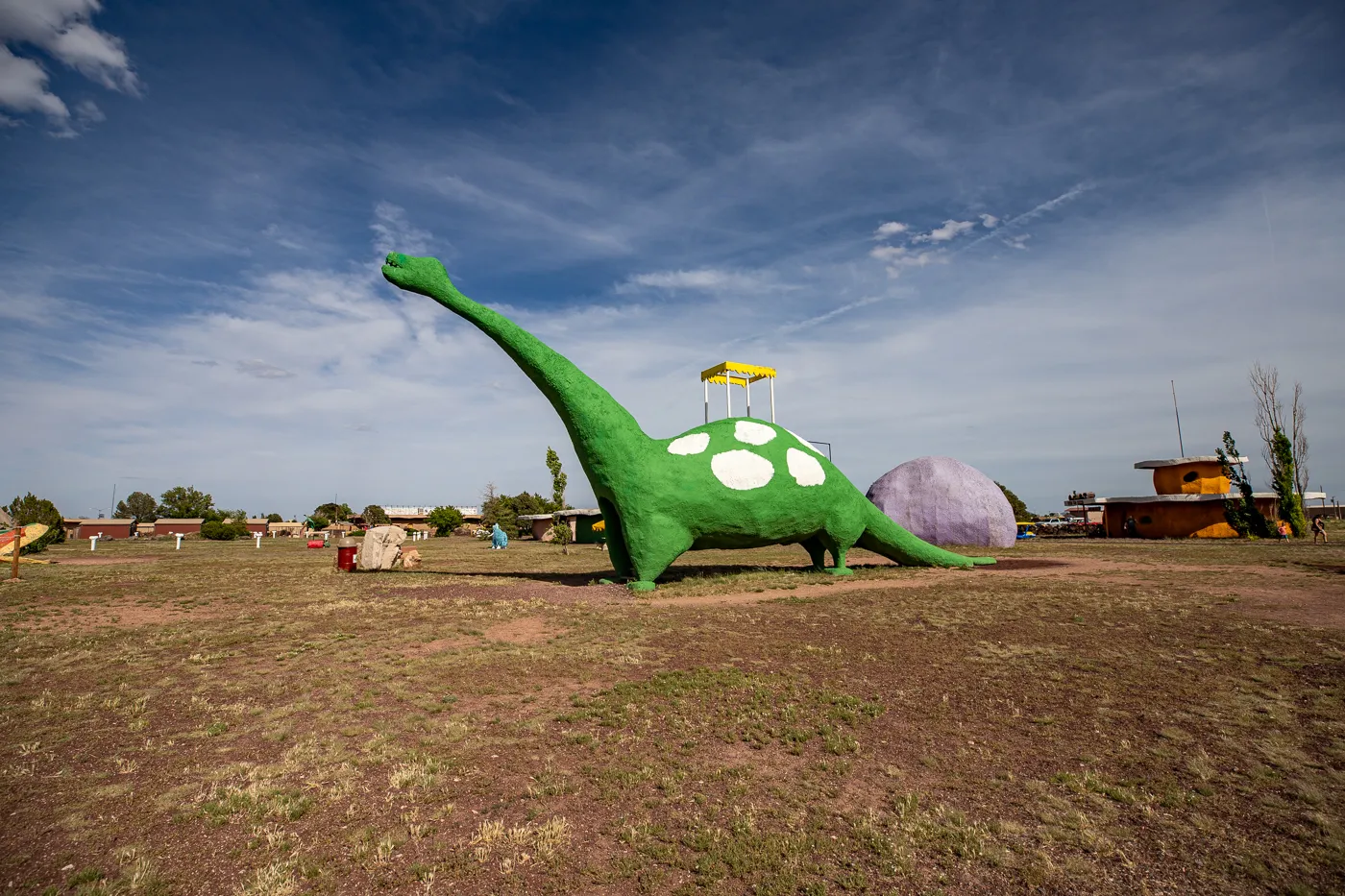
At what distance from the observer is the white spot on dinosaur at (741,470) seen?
39.9 feet

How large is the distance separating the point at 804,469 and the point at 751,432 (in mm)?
1306

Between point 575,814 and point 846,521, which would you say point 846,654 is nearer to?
point 575,814

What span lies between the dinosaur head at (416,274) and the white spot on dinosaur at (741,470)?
5806mm

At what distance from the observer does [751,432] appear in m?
13.1

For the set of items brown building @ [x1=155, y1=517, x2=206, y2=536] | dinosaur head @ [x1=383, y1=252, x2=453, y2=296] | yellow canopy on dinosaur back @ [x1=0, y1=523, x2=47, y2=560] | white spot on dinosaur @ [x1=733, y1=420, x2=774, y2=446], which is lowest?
yellow canopy on dinosaur back @ [x1=0, y1=523, x2=47, y2=560]

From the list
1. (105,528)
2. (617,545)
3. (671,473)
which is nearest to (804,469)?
(671,473)

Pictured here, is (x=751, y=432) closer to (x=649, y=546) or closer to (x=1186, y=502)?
(x=649, y=546)

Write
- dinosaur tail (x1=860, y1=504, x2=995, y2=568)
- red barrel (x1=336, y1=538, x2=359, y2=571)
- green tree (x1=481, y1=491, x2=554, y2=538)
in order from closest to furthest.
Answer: dinosaur tail (x1=860, y1=504, x2=995, y2=568), red barrel (x1=336, y1=538, x2=359, y2=571), green tree (x1=481, y1=491, x2=554, y2=538)

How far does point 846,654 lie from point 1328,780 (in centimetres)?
362

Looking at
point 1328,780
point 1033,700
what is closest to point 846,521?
point 1033,700

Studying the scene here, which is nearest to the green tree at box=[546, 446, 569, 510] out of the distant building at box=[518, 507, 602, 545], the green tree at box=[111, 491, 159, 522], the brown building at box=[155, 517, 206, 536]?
the distant building at box=[518, 507, 602, 545]

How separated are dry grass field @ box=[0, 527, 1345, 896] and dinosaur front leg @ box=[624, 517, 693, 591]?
2.55 meters

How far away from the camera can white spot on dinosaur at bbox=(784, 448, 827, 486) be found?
42.2 feet

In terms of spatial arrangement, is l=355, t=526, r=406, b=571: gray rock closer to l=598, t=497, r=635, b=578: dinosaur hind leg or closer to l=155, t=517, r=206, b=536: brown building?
l=598, t=497, r=635, b=578: dinosaur hind leg
